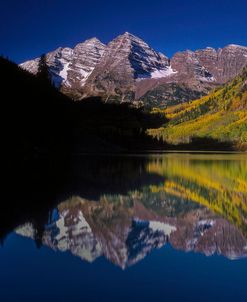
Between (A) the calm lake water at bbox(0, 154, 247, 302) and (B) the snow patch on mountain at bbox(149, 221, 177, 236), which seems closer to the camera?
(A) the calm lake water at bbox(0, 154, 247, 302)

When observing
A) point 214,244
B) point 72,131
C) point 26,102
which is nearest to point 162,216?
point 214,244

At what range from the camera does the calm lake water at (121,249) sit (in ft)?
44.5

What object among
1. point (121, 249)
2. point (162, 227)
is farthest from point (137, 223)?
point (121, 249)

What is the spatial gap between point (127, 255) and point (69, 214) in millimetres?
9651

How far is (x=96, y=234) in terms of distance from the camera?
69.8 ft

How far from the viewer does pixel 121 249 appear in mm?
18297

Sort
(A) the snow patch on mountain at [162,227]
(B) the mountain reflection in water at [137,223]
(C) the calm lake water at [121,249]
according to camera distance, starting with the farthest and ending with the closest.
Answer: (A) the snow patch on mountain at [162,227] < (B) the mountain reflection in water at [137,223] < (C) the calm lake water at [121,249]

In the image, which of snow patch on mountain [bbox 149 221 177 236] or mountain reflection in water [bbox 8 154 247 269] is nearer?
mountain reflection in water [bbox 8 154 247 269]

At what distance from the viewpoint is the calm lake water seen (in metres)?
13.6

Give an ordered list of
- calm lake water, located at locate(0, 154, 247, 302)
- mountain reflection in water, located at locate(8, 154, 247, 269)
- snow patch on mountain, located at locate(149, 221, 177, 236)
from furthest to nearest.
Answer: snow patch on mountain, located at locate(149, 221, 177, 236)
mountain reflection in water, located at locate(8, 154, 247, 269)
calm lake water, located at locate(0, 154, 247, 302)

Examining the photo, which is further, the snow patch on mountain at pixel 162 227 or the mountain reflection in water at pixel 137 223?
the snow patch on mountain at pixel 162 227

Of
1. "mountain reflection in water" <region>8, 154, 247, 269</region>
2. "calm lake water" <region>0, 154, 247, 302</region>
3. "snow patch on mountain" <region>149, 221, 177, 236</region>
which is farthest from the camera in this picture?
"snow patch on mountain" <region>149, 221, 177, 236</region>

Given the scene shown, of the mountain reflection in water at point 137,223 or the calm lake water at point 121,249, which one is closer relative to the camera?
the calm lake water at point 121,249

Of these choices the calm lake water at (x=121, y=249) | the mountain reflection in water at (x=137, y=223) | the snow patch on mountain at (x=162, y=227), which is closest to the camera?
the calm lake water at (x=121, y=249)
